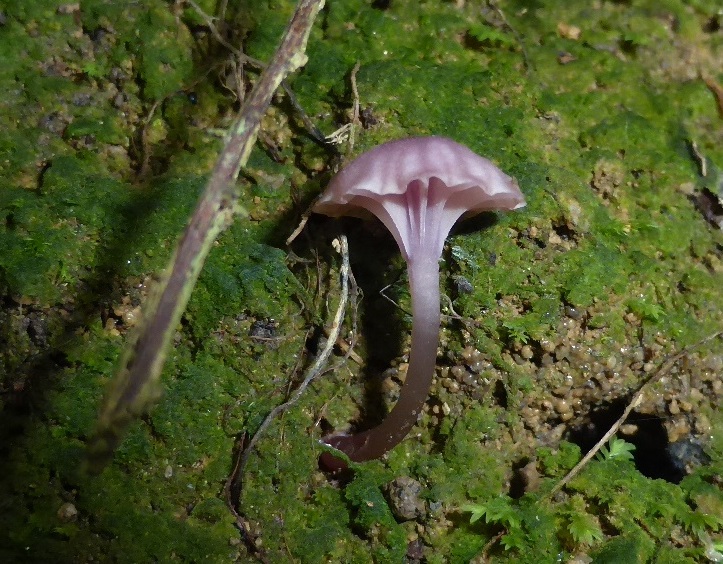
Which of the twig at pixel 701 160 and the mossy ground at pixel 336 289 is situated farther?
the twig at pixel 701 160

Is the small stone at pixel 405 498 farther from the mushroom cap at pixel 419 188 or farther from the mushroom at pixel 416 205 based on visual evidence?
the mushroom cap at pixel 419 188

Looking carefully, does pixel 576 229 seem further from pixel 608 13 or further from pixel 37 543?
pixel 37 543

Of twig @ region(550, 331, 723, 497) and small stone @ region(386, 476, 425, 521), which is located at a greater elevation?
twig @ region(550, 331, 723, 497)

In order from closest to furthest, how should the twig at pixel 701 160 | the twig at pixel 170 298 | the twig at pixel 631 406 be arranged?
the twig at pixel 170 298, the twig at pixel 631 406, the twig at pixel 701 160

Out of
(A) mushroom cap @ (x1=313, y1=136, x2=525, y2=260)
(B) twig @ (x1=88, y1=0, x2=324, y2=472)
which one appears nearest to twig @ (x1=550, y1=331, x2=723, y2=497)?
(A) mushroom cap @ (x1=313, y1=136, x2=525, y2=260)

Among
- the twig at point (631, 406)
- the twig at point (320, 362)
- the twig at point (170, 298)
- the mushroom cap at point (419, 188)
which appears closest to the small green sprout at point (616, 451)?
the twig at point (631, 406)

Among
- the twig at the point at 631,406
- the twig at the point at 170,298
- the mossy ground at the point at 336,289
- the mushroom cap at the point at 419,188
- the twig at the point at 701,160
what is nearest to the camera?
the twig at the point at 170,298

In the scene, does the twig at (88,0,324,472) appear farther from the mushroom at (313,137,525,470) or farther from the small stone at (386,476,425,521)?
the small stone at (386,476,425,521)

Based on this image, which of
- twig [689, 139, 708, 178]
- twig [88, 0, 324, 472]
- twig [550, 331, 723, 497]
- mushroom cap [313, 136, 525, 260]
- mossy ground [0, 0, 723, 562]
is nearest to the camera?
twig [88, 0, 324, 472]
